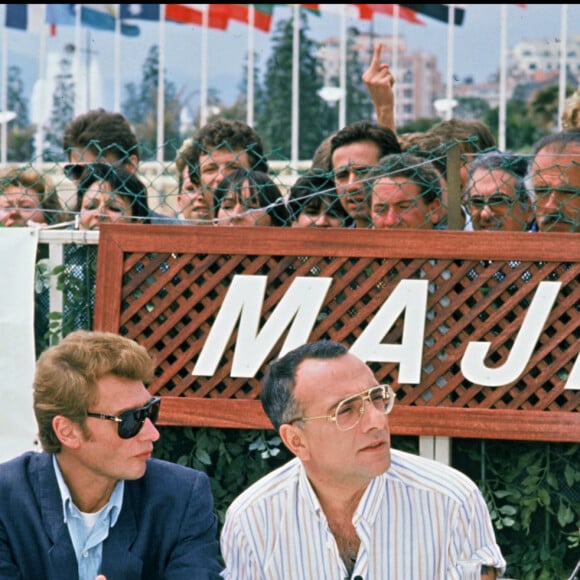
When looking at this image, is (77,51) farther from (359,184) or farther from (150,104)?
(359,184)

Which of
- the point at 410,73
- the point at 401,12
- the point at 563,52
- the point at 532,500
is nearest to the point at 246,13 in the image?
the point at 401,12

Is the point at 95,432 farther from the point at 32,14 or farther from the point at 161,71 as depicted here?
the point at 32,14

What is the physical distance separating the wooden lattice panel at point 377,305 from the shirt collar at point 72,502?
1117 mm

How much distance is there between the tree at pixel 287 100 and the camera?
20.0 meters

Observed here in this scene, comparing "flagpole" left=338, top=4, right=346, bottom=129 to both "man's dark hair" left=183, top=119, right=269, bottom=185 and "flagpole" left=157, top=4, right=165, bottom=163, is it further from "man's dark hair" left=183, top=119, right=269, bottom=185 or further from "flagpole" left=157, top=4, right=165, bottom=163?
"man's dark hair" left=183, top=119, right=269, bottom=185

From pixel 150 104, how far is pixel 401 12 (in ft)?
15.3

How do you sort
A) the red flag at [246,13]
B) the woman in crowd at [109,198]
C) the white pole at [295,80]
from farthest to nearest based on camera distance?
1. the red flag at [246,13]
2. the white pole at [295,80]
3. the woman in crowd at [109,198]

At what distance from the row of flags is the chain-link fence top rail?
48.5 ft

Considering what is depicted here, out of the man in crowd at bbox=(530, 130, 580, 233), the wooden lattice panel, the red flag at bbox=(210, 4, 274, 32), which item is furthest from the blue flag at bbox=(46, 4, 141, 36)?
the man in crowd at bbox=(530, 130, 580, 233)

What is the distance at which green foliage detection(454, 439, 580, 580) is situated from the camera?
486 cm

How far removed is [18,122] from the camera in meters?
22.5

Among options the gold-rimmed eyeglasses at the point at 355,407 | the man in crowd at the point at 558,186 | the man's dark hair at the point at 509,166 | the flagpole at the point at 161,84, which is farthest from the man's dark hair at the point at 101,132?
the flagpole at the point at 161,84

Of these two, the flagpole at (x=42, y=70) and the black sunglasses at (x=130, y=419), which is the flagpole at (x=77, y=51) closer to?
the flagpole at (x=42, y=70)

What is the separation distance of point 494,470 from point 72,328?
187 centimetres
